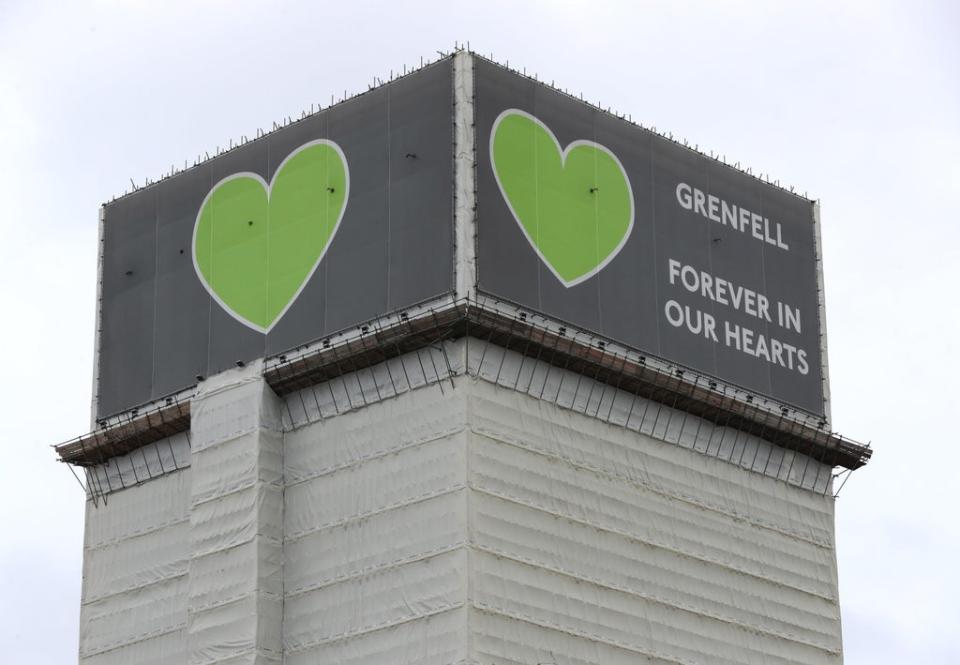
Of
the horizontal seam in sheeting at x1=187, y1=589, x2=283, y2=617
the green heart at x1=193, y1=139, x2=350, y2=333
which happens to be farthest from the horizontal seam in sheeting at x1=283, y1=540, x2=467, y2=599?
the green heart at x1=193, y1=139, x2=350, y2=333

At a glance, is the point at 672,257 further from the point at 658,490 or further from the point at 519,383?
the point at 519,383

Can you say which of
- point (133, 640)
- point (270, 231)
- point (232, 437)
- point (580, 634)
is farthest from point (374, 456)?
point (133, 640)

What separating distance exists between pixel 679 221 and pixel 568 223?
11.0 metres

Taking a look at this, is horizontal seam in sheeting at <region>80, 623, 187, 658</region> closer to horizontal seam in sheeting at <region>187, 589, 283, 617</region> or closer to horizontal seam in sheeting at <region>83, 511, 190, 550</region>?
horizontal seam in sheeting at <region>187, 589, 283, 617</region>

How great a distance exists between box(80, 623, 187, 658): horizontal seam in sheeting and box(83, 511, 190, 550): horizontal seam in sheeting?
621cm

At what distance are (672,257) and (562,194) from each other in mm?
9932

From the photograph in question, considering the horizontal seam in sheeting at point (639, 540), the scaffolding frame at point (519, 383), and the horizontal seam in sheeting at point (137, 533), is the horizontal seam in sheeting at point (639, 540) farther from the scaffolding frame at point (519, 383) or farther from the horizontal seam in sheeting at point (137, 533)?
the horizontal seam in sheeting at point (137, 533)

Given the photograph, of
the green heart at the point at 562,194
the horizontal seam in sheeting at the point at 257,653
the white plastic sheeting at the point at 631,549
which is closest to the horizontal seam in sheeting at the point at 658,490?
the white plastic sheeting at the point at 631,549

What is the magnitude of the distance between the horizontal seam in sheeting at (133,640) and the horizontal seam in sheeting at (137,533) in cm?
621

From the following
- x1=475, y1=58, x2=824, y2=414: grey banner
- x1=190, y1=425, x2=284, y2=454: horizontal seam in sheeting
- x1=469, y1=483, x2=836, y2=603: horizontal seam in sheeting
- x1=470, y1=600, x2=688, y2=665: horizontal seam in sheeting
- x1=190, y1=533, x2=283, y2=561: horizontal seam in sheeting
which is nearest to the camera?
x1=470, y1=600, x2=688, y2=665: horizontal seam in sheeting

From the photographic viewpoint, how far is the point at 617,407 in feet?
438

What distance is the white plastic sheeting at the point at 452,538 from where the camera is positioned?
122688 millimetres

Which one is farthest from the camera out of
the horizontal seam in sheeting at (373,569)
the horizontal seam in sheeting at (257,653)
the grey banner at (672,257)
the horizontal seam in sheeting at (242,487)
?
the horizontal seam in sheeting at (242,487)

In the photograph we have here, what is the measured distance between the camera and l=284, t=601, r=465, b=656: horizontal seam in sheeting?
12045cm
